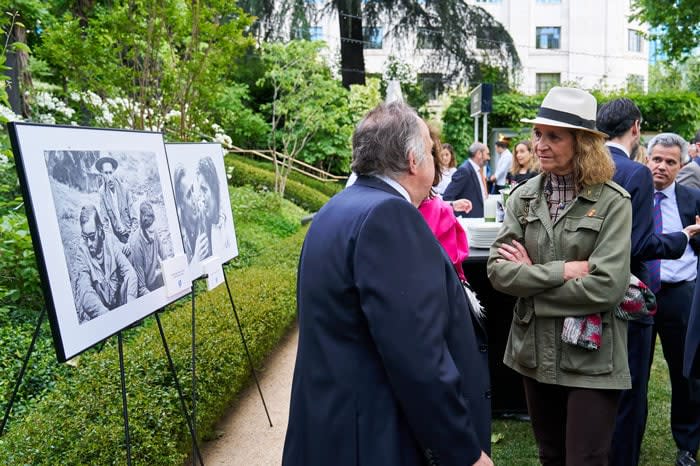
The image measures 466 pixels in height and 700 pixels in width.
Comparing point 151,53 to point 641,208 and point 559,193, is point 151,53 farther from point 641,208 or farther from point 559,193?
point 641,208

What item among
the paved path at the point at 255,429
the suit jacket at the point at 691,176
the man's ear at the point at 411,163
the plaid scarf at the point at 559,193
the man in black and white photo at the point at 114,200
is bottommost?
the paved path at the point at 255,429

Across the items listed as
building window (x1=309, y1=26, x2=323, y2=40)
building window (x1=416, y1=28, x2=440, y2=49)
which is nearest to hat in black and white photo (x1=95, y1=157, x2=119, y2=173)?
building window (x1=309, y1=26, x2=323, y2=40)

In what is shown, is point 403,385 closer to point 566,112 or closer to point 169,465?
point 566,112

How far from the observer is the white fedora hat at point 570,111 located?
281cm

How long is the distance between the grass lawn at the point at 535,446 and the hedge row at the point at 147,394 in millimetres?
1906

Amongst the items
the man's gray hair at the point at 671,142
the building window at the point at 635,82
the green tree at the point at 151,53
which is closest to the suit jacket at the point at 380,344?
the man's gray hair at the point at 671,142

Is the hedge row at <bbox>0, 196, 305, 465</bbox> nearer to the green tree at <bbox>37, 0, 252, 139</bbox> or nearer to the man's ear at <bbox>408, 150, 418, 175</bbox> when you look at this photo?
the man's ear at <bbox>408, 150, 418, 175</bbox>

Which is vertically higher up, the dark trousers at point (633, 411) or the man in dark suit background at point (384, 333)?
the man in dark suit background at point (384, 333)

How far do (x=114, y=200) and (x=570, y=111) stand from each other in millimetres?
1975

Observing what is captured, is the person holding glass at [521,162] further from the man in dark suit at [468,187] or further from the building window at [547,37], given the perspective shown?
the building window at [547,37]

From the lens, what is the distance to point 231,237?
445 centimetres

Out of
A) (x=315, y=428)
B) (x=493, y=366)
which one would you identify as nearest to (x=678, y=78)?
(x=493, y=366)

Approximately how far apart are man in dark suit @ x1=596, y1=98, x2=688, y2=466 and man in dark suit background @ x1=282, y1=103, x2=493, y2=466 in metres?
1.44

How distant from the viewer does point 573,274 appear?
8.93ft
